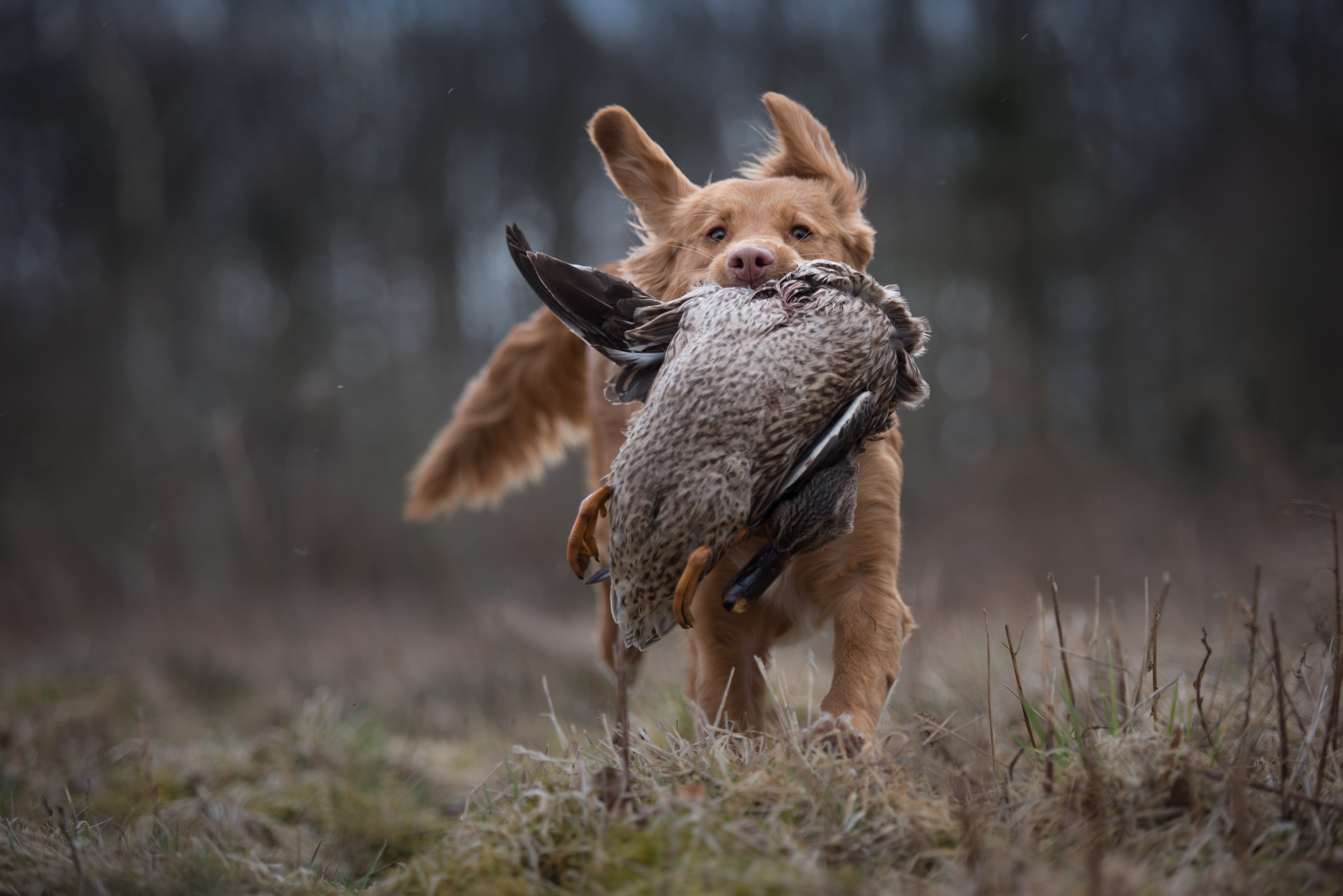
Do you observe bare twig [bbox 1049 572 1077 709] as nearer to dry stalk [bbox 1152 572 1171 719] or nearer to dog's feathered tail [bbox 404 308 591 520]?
dry stalk [bbox 1152 572 1171 719]

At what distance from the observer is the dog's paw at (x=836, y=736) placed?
1.86 meters

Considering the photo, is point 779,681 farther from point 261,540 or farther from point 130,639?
point 261,540

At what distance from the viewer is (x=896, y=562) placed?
8.02 feet

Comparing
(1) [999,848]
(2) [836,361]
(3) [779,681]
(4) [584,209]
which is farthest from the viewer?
(4) [584,209]

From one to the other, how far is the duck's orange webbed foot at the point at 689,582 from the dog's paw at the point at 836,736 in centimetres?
47

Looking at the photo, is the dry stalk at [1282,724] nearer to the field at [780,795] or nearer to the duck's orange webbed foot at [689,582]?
the field at [780,795]

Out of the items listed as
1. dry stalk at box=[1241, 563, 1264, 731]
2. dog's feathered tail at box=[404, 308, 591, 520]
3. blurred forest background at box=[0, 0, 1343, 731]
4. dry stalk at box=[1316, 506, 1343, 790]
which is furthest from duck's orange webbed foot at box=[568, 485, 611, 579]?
blurred forest background at box=[0, 0, 1343, 731]

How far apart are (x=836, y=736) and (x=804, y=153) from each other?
2098 mm

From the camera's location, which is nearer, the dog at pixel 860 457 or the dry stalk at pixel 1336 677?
the dry stalk at pixel 1336 677

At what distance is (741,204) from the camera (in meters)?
2.69

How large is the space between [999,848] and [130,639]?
7.01 meters

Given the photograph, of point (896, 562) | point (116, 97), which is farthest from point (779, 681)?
point (116, 97)

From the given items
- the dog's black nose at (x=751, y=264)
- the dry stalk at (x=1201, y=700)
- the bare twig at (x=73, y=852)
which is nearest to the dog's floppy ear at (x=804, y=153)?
the dog's black nose at (x=751, y=264)

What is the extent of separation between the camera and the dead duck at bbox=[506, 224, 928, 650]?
1676 mm
